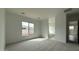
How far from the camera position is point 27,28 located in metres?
8.60

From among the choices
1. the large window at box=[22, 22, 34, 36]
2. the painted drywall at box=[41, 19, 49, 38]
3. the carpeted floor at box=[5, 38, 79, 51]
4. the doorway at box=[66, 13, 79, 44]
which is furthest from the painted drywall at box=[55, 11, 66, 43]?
the large window at box=[22, 22, 34, 36]

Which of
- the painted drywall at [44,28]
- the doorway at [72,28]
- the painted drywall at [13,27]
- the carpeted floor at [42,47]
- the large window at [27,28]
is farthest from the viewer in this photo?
the painted drywall at [44,28]

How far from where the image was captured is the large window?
26.1 ft

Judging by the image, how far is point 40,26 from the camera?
10.8 m

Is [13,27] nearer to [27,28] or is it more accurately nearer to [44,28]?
[27,28]

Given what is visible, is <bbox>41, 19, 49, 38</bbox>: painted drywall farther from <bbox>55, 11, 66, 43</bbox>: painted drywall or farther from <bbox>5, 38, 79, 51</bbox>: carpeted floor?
<bbox>5, 38, 79, 51</bbox>: carpeted floor

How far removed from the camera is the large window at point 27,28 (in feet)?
26.1

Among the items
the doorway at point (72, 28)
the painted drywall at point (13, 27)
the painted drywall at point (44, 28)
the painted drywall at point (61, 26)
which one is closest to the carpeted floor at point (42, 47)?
the doorway at point (72, 28)

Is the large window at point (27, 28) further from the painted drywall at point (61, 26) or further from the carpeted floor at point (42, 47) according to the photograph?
the painted drywall at point (61, 26)

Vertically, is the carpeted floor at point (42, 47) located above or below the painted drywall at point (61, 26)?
below

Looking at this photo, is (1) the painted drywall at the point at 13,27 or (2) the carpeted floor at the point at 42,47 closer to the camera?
(2) the carpeted floor at the point at 42,47

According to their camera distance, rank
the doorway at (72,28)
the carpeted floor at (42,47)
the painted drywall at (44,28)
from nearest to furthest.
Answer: the carpeted floor at (42,47)
the doorway at (72,28)
the painted drywall at (44,28)
